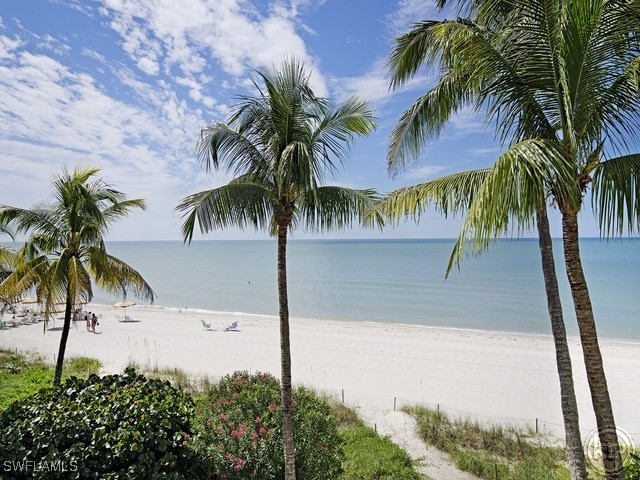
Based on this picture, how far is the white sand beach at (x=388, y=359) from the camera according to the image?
11.8 meters

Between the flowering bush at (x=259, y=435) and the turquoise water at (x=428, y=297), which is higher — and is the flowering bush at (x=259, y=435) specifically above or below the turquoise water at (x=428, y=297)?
above

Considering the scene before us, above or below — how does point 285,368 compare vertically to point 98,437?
above

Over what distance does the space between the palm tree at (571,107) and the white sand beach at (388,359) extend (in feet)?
26.8

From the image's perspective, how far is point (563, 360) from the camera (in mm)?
5691

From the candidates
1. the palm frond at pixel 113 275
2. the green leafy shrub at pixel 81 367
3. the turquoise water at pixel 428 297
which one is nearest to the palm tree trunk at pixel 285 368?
the palm frond at pixel 113 275

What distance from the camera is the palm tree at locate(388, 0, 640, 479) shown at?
3197mm

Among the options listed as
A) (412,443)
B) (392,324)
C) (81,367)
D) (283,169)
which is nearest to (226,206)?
(283,169)

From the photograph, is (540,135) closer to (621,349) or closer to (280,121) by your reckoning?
(280,121)

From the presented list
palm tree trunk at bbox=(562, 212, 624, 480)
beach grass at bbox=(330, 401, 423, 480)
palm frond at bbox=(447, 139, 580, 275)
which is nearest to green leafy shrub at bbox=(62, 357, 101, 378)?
beach grass at bbox=(330, 401, 423, 480)

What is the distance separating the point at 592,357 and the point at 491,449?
6.06 m

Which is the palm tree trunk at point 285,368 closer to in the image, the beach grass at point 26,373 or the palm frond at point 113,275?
the beach grass at point 26,373

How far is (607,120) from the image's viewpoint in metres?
3.83

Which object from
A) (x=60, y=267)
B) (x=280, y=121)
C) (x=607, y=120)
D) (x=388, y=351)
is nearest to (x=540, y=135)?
(x=607, y=120)

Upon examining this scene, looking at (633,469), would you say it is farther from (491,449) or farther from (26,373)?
(26,373)
